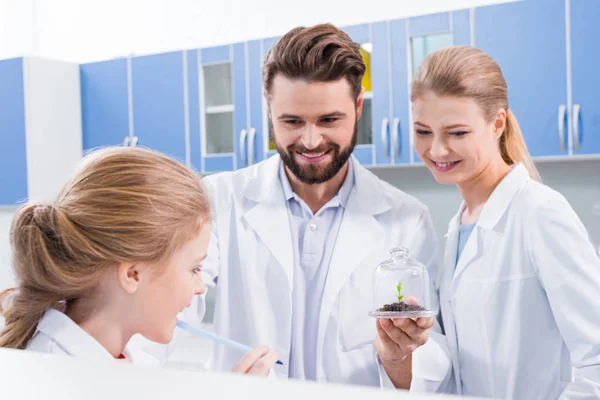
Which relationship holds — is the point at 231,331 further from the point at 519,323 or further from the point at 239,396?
the point at 239,396

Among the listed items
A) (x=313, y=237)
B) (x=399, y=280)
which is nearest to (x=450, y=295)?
(x=399, y=280)

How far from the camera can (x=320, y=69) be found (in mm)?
1666

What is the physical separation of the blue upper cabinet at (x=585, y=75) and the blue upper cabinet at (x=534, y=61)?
0.04 meters

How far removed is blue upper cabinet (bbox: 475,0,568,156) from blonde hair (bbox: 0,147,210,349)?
2040 millimetres

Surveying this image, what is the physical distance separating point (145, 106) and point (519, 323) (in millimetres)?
2800

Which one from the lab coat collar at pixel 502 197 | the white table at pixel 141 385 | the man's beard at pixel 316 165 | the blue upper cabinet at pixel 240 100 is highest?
the blue upper cabinet at pixel 240 100

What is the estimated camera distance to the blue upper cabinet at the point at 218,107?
3.49 m

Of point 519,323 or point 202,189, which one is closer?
point 202,189

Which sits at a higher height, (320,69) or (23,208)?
(320,69)

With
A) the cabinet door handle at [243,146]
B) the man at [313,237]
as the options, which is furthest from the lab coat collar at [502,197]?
the cabinet door handle at [243,146]

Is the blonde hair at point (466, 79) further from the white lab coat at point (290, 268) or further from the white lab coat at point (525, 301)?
the white lab coat at point (290, 268)

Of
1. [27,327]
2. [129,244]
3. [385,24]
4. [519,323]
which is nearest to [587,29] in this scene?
[385,24]

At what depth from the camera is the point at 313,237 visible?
1.76 meters

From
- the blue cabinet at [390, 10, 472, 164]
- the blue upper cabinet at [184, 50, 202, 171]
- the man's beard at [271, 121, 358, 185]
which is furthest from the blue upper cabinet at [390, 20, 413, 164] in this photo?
the man's beard at [271, 121, 358, 185]
